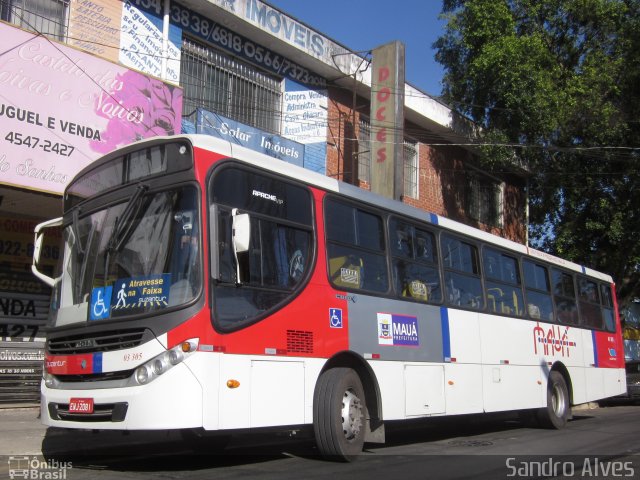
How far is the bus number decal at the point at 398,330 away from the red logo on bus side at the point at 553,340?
3.94 m

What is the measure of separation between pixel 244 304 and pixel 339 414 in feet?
5.70

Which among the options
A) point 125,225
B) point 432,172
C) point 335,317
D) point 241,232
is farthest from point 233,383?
point 432,172

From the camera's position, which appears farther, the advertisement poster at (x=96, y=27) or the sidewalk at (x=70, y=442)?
the advertisement poster at (x=96, y=27)

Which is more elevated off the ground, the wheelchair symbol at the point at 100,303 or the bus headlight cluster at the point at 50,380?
the wheelchair symbol at the point at 100,303

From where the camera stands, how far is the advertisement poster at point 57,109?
9.46 meters

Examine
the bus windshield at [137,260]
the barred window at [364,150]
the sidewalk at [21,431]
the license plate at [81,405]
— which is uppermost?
the barred window at [364,150]

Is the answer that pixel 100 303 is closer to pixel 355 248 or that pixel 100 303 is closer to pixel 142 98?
pixel 355 248

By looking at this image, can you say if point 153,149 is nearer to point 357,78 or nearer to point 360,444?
point 360,444

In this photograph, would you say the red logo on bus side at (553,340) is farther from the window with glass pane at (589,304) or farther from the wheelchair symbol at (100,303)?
the wheelchair symbol at (100,303)

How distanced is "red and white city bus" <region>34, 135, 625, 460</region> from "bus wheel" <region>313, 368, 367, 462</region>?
0.07 feet

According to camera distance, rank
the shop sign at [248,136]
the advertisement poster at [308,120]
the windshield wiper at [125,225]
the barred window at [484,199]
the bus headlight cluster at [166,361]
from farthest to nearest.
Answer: the barred window at [484,199], the advertisement poster at [308,120], the shop sign at [248,136], the windshield wiper at [125,225], the bus headlight cluster at [166,361]

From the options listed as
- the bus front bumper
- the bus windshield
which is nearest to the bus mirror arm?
the bus windshield

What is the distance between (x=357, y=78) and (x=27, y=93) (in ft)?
29.8

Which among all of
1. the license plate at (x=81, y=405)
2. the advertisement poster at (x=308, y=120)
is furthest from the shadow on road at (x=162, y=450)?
the advertisement poster at (x=308, y=120)
